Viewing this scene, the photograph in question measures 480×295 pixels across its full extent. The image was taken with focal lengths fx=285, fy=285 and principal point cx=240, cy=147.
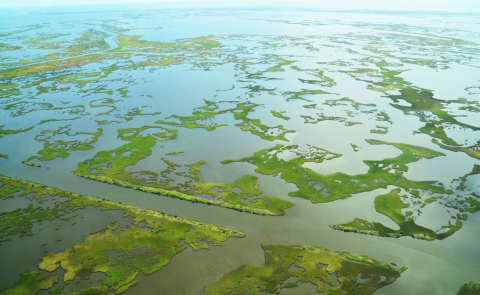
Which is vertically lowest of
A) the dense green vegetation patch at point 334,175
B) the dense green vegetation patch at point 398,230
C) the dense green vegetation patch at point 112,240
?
the dense green vegetation patch at point 112,240

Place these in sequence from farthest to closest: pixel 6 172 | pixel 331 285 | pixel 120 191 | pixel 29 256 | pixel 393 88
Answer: pixel 393 88
pixel 6 172
pixel 120 191
pixel 29 256
pixel 331 285

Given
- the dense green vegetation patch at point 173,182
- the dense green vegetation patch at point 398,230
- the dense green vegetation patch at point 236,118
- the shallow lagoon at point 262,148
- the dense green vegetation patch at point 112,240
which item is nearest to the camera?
the dense green vegetation patch at point 112,240

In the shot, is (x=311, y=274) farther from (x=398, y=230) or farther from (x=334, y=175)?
(x=334, y=175)

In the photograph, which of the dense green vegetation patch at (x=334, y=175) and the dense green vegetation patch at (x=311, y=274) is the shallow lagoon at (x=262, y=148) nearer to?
the dense green vegetation patch at (x=311, y=274)

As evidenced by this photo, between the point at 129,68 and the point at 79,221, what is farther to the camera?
the point at 129,68

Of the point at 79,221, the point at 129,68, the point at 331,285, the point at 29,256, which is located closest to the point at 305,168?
the point at 331,285

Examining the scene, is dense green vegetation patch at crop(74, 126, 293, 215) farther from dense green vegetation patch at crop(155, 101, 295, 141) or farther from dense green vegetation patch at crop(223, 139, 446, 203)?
dense green vegetation patch at crop(155, 101, 295, 141)

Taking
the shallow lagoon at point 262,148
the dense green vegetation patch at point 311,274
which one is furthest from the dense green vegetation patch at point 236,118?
the dense green vegetation patch at point 311,274

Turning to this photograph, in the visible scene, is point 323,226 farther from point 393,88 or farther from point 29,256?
point 393,88
